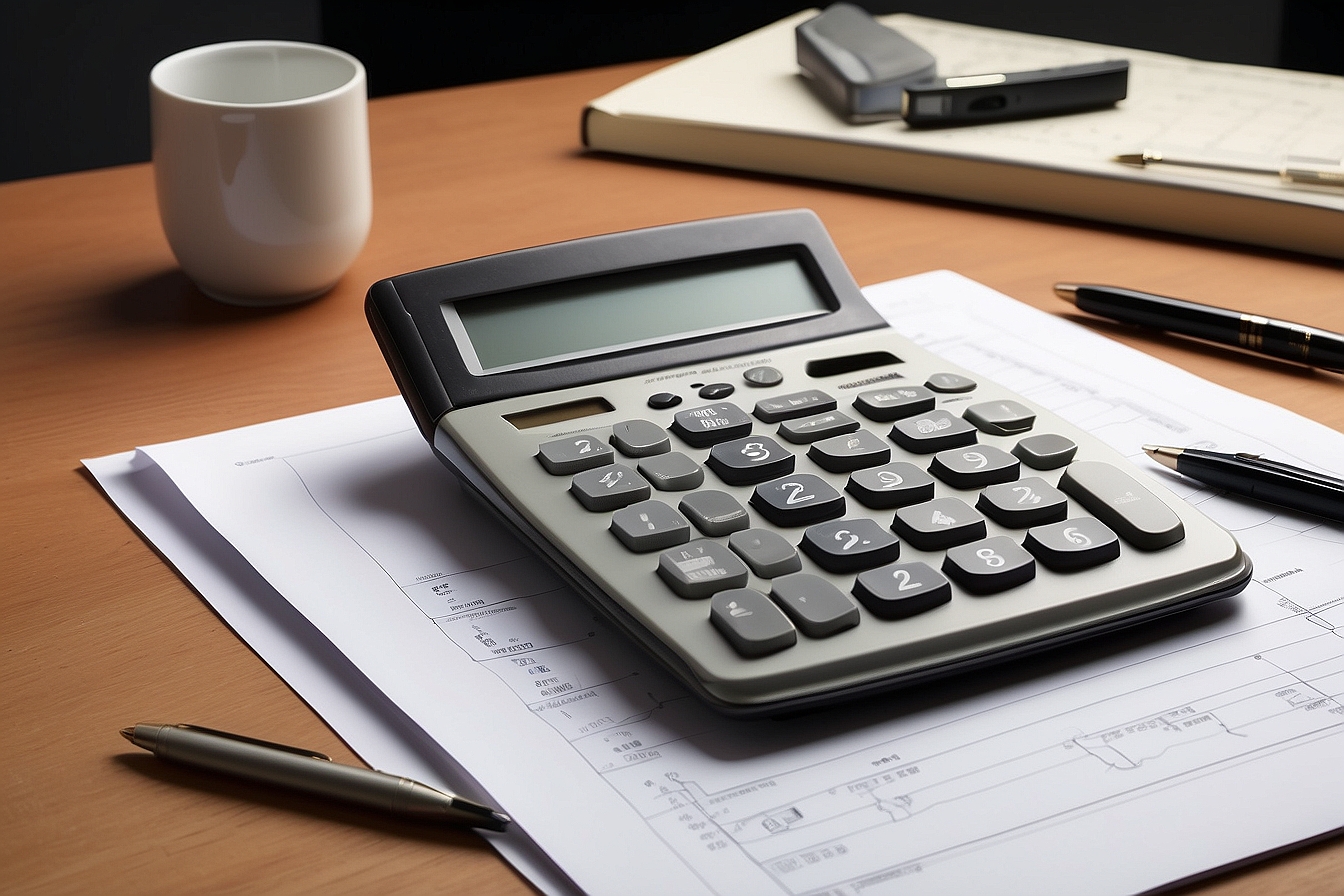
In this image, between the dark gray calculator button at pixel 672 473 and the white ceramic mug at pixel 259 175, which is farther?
the white ceramic mug at pixel 259 175

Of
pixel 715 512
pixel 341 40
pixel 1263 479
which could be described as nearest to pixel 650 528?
pixel 715 512

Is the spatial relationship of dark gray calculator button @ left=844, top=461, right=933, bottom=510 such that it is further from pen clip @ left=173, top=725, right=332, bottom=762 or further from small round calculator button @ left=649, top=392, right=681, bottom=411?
pen clip @ left=173, top=725, right=332, bottom=762

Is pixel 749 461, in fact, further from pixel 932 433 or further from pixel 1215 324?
pixel 1215 324

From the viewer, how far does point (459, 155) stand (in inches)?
36.6

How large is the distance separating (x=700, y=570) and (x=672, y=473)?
0.20ft

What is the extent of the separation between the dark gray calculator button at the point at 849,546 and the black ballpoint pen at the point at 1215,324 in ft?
1.00

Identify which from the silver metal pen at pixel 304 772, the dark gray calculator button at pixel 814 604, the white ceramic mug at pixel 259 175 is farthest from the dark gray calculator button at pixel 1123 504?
the white ceramic mug at pixel 259 175

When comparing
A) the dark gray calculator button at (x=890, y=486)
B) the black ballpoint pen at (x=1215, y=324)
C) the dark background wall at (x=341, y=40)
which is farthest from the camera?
the dark background wall at (x=341, y=40)

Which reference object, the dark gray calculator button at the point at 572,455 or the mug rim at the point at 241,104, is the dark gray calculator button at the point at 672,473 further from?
the mug rim at the point at 241,104

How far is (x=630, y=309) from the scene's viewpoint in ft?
1.85

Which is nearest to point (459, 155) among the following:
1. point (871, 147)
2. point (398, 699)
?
point (871, 147)

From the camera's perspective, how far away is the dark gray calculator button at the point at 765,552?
1.35 ft

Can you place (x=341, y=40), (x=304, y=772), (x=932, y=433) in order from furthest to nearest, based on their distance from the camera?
(x=341, y=40), (x=932, y=433), (x=304, y=772)

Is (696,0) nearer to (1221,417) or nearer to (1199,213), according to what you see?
(1199,213)
